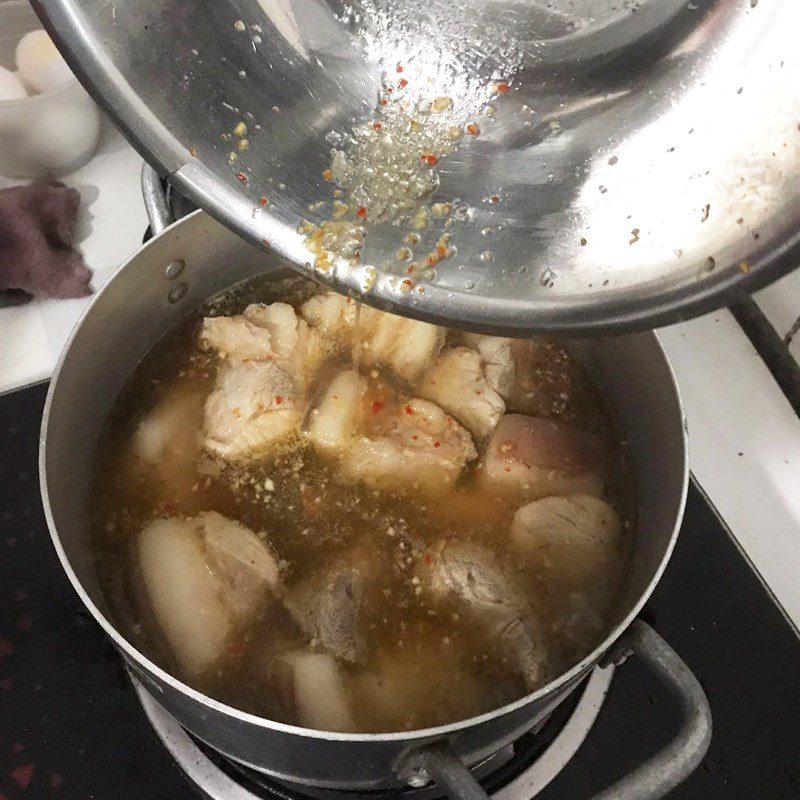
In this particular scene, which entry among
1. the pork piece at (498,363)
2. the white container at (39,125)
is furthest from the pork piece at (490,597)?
the white container at (39,125)

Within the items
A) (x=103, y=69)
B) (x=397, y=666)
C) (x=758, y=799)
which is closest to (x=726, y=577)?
(x=758, y=799)

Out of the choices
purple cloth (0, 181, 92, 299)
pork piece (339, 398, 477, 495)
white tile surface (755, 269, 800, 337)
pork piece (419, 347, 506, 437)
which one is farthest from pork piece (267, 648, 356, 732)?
white tile surface (755, 269, 800, 337)

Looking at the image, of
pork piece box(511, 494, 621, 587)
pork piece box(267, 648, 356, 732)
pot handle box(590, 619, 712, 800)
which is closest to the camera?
pot handle box(590, 619, 712, 800)

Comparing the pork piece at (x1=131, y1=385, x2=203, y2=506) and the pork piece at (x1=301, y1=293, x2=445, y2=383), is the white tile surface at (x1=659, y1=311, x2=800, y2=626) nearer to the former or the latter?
the pork piece at (x1=301, y1=293, x2=445, y2=383)

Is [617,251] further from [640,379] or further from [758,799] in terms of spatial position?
[758,799]

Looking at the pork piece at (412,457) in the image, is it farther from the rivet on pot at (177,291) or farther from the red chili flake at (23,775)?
the red chili flake at (23,775)
